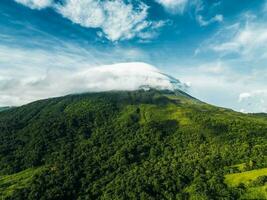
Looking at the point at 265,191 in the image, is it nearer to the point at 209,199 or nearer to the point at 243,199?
the point at 243,199

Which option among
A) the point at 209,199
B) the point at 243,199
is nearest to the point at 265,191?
the point at 243,199

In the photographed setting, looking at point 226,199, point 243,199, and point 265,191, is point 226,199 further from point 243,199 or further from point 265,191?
point 265,191

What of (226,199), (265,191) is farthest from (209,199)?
(265,191)

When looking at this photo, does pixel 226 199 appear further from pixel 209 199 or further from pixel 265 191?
pixel 265 191
